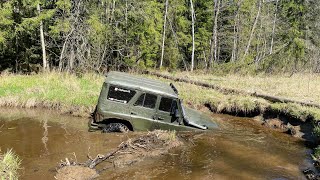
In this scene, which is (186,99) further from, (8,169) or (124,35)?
(124,35)

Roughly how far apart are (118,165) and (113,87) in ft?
8.27

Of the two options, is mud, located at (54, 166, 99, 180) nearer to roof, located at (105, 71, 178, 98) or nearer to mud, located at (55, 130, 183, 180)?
mud, located at (55, 130, 183, 180)

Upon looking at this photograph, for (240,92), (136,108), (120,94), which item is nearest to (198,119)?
(136,108)

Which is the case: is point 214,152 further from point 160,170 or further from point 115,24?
point 115,24

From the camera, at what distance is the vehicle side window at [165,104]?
10531 millimetres

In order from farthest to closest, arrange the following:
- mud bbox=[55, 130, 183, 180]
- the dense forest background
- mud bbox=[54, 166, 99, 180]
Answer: the dense forest background → mud bbox=[55, 130, 183, 180] → mud bbox=[54, 166, 99, 180]

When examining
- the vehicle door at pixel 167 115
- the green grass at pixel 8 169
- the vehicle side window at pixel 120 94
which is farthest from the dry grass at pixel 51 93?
the green grass at pixel 8 169

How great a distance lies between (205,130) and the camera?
11.1m

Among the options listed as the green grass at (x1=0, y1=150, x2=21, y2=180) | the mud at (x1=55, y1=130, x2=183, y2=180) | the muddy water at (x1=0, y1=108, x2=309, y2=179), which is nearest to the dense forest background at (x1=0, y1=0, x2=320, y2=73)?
the muddy water at (x1=0, y1=108, x2=309, y2=179)

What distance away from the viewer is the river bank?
45.3 feet

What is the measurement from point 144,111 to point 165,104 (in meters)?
0.67

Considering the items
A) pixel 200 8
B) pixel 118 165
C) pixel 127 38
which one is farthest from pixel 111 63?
pixel 118 165

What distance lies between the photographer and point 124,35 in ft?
88.5

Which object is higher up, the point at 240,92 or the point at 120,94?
the point at 120,94
